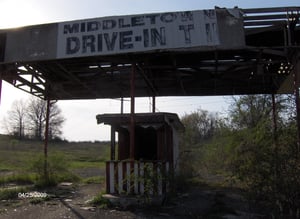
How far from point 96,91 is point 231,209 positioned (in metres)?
10.3

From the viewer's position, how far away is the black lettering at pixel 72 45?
38.2ft

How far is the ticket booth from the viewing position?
424 inches

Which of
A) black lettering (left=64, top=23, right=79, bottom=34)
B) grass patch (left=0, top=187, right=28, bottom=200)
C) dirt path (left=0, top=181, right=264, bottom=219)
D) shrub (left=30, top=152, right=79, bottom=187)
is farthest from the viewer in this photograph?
shrub (left=30, top=152, right=79, bottom=187)

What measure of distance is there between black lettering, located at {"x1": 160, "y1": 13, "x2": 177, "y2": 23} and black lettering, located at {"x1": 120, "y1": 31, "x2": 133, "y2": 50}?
1.11 meters

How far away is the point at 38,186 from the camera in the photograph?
15.8 metres

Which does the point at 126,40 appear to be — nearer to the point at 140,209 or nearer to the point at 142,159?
the point at 142,159

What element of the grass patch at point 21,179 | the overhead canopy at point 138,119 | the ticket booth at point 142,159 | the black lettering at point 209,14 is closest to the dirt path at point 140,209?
the ticket booth at point 142,159

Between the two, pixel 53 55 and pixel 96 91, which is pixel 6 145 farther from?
pixel 53 55

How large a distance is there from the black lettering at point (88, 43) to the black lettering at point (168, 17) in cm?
225

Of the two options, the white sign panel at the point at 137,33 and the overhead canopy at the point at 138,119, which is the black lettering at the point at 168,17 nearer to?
the white sign panel at the point at 137,33

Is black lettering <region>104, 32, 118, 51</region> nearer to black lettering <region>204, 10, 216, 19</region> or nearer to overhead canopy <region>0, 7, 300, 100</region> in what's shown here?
overhead canopy <region>0, 7, 300, 100</region>

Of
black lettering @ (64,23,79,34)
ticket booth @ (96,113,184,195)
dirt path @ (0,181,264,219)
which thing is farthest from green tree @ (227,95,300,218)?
black lettering @ (64,23,79,34)

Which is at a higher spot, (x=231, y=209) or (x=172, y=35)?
(x=172, y=35)

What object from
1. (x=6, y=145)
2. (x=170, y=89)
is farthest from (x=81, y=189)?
(x=6, y=145)
